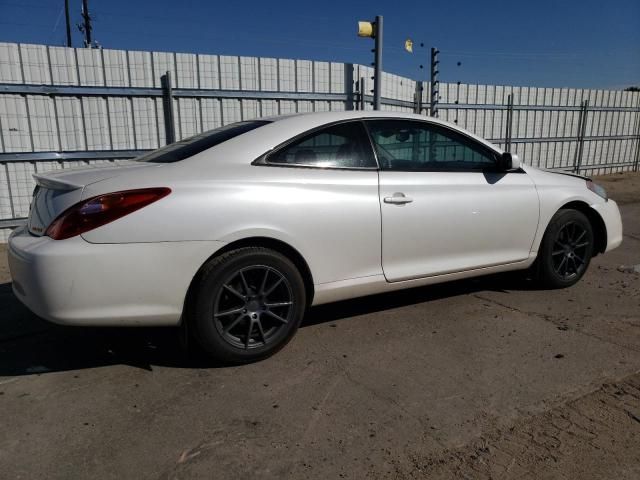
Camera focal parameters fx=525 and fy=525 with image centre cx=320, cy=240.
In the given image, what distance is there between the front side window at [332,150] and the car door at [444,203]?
0.11m

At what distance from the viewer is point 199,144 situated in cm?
334

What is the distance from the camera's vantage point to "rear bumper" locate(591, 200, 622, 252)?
4.63m

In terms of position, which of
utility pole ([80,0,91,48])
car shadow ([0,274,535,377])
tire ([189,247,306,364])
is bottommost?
car shadow ([0,274,535,377])

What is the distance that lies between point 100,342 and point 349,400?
5.94 feet

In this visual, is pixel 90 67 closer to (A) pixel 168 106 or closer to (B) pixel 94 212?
(A) pixel 168 106

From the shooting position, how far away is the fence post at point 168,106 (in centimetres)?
702

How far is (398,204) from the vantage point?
11.5ft

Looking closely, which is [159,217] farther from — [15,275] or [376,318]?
[376,318]

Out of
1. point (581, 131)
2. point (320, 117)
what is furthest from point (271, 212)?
point (581, 131)

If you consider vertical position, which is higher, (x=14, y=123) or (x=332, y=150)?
(x=14, y=123)

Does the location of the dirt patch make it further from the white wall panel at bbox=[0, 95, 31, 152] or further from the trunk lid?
the white wall panel at bbox=[0, 95, 31, 152]

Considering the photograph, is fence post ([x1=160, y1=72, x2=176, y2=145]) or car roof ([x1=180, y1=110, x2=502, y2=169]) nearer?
car roof ([x1=180, y1=110, x2=502, y2=169])

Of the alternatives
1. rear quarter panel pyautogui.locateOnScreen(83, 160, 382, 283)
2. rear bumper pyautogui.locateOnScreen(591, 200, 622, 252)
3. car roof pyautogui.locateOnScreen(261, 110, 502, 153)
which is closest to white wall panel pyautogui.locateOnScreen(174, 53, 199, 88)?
car roof pyautogui.locateOnScreen(261, 110, 502, 153)

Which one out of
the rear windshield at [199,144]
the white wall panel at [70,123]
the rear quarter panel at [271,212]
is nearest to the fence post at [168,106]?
the white wall panel at [70,123]
